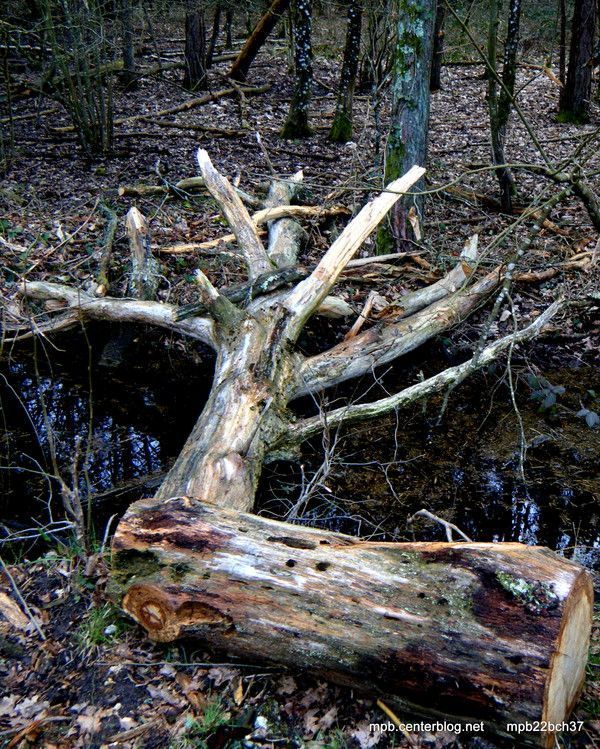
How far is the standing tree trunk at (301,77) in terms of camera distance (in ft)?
35.3

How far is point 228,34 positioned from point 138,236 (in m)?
10.7

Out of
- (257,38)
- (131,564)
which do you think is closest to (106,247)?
(131,564)

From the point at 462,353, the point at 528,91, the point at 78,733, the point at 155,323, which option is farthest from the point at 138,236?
the point at 528,91

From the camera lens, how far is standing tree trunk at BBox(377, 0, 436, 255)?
6.71 m

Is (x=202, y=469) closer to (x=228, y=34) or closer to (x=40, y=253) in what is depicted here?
(x=40, y=253)

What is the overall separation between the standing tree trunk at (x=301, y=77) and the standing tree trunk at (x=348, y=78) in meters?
0.52

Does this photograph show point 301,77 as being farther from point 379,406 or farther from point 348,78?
point 379,406

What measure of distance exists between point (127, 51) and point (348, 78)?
4656 mm

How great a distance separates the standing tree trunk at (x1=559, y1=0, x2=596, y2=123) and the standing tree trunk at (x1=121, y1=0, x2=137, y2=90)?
25.3 feet

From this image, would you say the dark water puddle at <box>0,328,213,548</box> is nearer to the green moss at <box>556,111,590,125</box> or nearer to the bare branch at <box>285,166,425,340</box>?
the bare branch at <box>285,166,425,340</box>

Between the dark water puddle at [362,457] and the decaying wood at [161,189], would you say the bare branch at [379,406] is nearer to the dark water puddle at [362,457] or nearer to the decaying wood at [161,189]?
the dark water puddle at [362,457]

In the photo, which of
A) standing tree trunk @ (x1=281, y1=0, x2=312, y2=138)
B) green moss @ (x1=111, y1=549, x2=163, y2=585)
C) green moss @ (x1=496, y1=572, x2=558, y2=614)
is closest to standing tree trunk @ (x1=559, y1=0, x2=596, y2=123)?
standing tree trunk @ (x1=281, y1=0, x2=312, y2=138)

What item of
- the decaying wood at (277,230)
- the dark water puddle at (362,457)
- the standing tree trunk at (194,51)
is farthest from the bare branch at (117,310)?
the standing tree trunk at (194,51)

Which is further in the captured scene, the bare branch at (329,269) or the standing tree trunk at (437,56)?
the standing tree trunk at (437,56)
